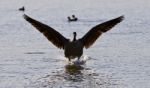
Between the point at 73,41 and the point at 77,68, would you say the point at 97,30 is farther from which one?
the point at 77,68

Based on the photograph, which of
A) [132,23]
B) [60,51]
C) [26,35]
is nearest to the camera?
[60,51]

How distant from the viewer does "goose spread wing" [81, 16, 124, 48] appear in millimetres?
21328

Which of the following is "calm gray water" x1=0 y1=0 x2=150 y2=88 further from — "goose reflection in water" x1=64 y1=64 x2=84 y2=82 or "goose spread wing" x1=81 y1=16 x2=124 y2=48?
"goose spread wing" x1=81 y1=16 x2=124 y2=48

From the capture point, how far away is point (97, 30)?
71.2ft

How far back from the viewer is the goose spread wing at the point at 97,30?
21328 millimetres

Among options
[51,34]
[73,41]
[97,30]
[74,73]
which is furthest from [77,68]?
[51,34]

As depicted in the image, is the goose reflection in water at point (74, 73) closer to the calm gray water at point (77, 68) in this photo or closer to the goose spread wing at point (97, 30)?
the calm gray water at point (77, 68)

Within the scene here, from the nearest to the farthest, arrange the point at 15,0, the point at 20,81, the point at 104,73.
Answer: the point at 20,81
the point at 104,73
the point at 15,0

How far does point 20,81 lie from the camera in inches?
707

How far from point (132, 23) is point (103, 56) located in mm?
14789

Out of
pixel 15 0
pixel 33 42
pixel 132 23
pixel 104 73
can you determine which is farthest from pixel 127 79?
pixel 15 0

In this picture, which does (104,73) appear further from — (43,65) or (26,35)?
(26,35)

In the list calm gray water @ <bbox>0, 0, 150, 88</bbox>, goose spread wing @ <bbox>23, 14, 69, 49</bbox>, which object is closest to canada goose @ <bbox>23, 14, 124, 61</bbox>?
goose spread wing @ <bbox>23, 14, 69, 49</bbox>

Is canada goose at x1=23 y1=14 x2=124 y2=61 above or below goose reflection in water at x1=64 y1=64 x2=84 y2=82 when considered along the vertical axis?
above
